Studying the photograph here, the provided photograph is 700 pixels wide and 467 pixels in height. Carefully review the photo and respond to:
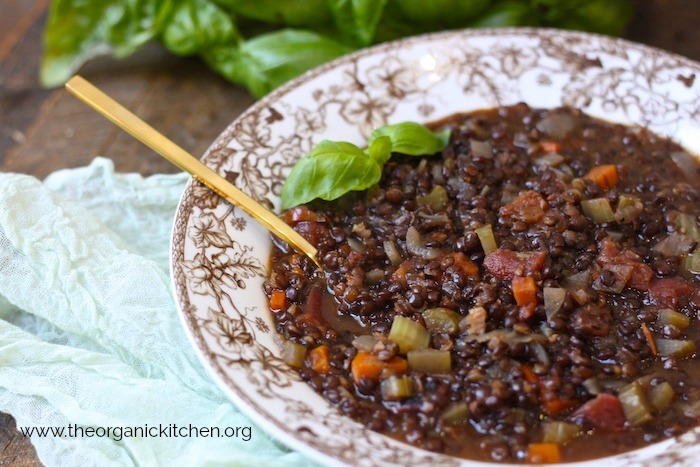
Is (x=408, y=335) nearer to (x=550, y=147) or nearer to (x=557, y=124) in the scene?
(x=550, y=147)

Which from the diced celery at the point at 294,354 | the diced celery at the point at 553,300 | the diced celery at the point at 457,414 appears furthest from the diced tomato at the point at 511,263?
the diced celery at the point at 294,354

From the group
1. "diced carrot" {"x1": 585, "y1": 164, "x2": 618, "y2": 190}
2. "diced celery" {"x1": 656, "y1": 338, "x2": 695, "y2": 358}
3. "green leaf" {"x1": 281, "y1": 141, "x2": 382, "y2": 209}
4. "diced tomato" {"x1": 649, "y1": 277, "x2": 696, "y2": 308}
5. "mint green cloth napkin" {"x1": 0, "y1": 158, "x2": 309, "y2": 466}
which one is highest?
"diced carrot" {"x1": 585, "y1": 164, "x2": 618, "y2": 190}

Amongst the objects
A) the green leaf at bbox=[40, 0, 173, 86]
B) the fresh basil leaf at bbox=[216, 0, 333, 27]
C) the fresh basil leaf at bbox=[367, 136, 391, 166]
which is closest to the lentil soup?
the fresh basil leaf at bbox=[367, 136, 391, 166]

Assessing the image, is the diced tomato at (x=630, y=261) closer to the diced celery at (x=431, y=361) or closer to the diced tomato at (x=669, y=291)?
the diced tomato at (x=669, y=291)

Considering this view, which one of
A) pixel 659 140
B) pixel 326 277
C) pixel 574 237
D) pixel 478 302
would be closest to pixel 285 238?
pixel 326 277

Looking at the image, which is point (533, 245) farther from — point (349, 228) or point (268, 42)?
point (268, 42)

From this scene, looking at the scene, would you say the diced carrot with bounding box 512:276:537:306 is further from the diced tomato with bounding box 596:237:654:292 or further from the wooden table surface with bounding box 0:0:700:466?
the wooden table surface with bounding box 0:0:700:466

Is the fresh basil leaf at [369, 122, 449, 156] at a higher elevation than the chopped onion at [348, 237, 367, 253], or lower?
higher
